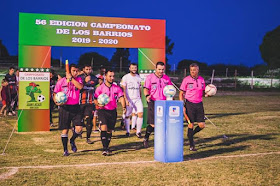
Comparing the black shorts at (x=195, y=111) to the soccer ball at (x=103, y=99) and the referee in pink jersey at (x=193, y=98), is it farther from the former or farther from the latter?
the soccer ball at (x=103, y=99)

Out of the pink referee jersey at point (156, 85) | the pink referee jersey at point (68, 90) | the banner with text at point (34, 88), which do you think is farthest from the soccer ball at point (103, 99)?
the banner with text at point (34, 88)

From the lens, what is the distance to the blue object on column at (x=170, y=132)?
8.21 m

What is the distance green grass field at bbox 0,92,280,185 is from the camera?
6766 mm

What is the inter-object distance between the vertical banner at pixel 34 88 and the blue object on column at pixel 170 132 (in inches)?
272

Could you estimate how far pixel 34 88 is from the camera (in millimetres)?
13961

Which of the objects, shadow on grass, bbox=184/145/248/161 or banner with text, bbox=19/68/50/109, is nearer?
shadow on grass, bbox=184/145/248/161

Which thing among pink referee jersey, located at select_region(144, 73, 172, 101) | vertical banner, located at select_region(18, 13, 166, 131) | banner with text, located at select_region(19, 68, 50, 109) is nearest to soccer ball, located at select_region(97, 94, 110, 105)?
pink referee jersey, located at select_region(144, 73, 172, 101)

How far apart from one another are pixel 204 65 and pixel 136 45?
178 feet

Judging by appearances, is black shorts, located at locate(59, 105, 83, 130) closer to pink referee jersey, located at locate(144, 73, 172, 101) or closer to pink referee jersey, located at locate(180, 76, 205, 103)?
pink referee jersey, located at locate(144, 73, 172, 101)

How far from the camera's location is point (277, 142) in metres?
11.1

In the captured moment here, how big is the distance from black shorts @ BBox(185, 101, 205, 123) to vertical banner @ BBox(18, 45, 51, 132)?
626 cm

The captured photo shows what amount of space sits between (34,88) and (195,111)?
663cm

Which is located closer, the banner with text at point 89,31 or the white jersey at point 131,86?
the white jersey at point 131,86

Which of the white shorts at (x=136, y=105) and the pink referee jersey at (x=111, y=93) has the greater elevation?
the pink referee jersey at (x=111, y=93)
